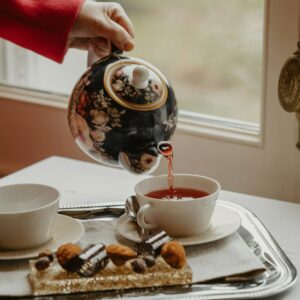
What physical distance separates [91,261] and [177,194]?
19 centimetres

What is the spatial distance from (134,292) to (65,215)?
228 mm

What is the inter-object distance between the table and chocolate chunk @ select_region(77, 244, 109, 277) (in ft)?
0.77

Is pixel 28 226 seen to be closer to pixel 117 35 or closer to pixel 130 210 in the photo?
pixel 130 210

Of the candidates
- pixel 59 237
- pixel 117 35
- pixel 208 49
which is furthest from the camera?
pixel 208 49

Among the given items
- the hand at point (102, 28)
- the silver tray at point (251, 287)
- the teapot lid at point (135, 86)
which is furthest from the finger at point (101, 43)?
the silver tray at point (251, 287)

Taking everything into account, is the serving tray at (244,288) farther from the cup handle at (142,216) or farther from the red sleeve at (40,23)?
the red sleeve at (40,23)

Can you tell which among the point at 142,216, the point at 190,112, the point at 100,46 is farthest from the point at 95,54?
the point at 190,112

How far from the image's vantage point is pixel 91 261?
2.42 feet

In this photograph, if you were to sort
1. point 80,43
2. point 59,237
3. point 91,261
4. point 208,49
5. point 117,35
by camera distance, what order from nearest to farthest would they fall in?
point 91,261 < point 59,237 < point 117,35 < point 80,43 < point 208,49

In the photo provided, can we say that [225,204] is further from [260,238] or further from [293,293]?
[293,293]

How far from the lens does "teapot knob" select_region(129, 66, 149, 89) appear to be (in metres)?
0.87

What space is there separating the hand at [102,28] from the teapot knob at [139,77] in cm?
10

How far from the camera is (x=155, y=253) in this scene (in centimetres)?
76

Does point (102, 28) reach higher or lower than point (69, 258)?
higher
